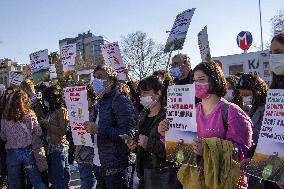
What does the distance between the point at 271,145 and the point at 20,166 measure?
430cm

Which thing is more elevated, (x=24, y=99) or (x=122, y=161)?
(x=24, y=99)

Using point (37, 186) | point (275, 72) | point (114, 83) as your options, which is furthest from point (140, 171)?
point (37, 186)

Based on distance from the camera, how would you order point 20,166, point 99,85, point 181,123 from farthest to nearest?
1. point 20,166
2. point 99,85
3. point 181,123

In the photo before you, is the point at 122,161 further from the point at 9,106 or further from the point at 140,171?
the point at 9,106

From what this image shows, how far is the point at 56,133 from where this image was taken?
6895mm

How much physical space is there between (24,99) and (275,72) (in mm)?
4058

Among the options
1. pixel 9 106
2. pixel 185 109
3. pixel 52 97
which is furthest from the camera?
pixel 52 97

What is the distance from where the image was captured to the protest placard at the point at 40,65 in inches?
398

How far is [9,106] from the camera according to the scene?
657 centimetres

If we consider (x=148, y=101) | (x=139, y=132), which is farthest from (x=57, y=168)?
(x=148, y=101)

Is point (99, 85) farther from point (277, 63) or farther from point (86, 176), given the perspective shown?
point (277, 63)

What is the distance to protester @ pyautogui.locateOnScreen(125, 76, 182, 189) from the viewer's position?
451cm

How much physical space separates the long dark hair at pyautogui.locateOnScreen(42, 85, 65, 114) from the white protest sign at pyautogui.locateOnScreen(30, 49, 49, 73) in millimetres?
3091

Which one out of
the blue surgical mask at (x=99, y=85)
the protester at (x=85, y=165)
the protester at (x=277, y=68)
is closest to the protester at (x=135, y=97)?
the protester at (x=85, y=165)
